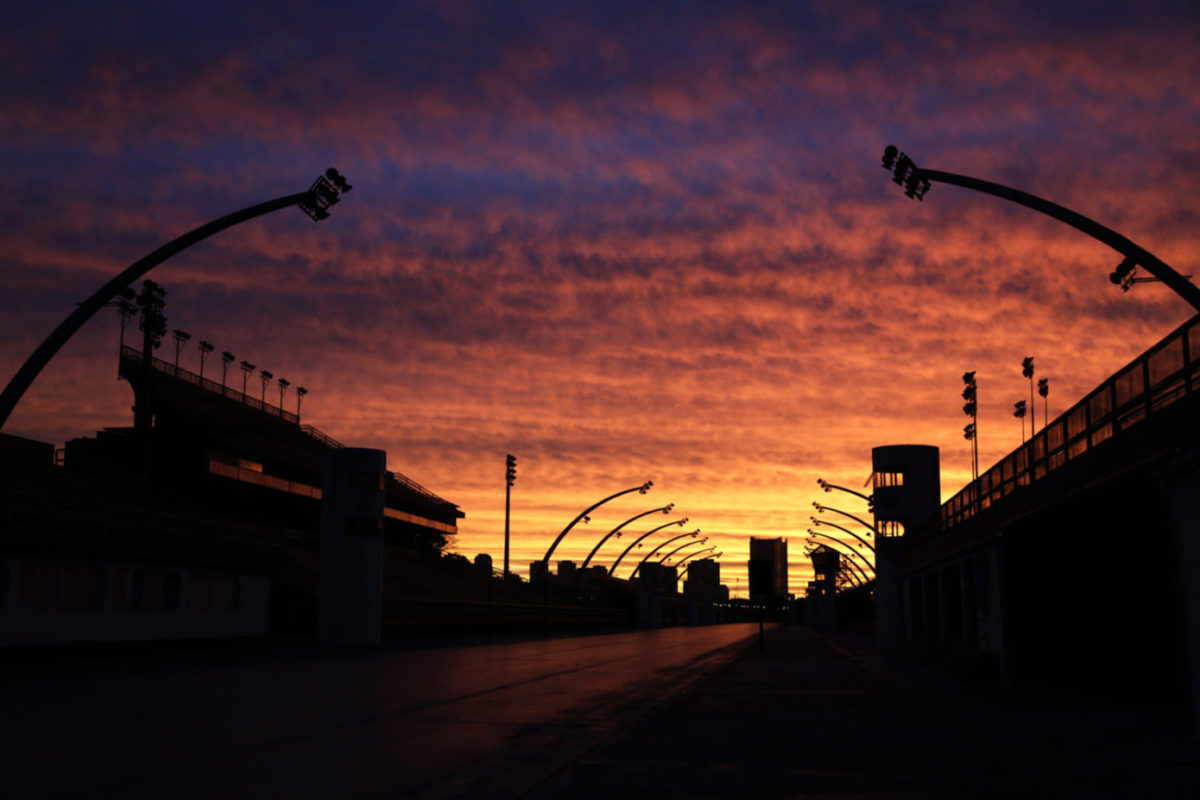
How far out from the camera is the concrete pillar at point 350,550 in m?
43.3

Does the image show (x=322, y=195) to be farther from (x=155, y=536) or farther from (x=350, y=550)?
(x=350, y=550)

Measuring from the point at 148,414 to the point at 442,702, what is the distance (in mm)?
43993

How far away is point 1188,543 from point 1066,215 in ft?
15.7

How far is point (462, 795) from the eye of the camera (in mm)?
8797

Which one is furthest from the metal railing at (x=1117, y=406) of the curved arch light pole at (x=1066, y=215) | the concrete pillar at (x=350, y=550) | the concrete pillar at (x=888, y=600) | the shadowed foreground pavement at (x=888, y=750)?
the concrete pillar at (x=888, y=600)

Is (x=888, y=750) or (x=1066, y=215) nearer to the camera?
(x=888, y=750)

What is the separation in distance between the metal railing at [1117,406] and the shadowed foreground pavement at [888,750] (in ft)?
13.6

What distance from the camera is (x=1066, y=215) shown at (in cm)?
1612

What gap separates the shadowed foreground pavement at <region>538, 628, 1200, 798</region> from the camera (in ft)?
31.4

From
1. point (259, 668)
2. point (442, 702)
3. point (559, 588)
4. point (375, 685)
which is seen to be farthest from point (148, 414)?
point (559, 588)

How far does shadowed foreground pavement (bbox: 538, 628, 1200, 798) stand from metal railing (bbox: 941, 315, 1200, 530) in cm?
416

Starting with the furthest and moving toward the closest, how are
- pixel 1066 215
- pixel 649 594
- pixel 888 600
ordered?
pixel 649 594, pixel 888 600, pixel 1066 215

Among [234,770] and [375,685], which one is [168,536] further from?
[234,770]

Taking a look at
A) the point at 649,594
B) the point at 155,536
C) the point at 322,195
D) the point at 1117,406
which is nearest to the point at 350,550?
the point at 155,536
